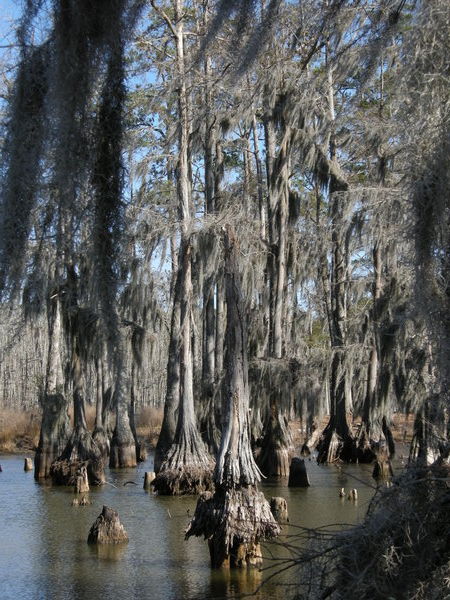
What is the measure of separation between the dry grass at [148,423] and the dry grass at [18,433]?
3.47 metres

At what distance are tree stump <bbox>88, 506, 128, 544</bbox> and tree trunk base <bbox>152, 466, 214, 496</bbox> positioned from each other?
427cm

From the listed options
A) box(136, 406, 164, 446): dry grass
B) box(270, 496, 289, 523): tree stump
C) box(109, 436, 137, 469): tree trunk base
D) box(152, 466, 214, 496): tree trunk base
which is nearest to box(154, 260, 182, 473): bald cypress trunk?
box(152, 466, 214, 496): tree trunk base

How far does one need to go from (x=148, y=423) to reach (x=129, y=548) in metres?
22.1

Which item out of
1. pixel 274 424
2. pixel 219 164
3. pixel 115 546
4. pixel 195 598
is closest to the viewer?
pixel 195 598

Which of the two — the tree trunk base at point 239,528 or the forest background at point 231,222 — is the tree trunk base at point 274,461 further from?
the tree trunk base at point 239,528

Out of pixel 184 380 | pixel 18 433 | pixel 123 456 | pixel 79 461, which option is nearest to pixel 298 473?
pixel 184 380

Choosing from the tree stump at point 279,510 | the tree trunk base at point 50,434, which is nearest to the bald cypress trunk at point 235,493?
the tree stump at point 279,510

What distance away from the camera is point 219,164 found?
20.6m

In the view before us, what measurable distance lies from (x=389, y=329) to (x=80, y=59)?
10623 mm

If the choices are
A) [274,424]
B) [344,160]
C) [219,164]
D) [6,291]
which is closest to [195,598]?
[6,291]

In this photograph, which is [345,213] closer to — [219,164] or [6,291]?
[219,164]

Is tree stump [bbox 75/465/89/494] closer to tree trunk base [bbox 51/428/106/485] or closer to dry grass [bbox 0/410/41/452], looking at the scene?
tree trunk base [bbox 51/428/106/485]

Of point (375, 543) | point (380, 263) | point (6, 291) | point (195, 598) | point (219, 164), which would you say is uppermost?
point (219, 164)

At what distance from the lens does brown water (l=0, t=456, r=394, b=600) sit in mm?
7180
